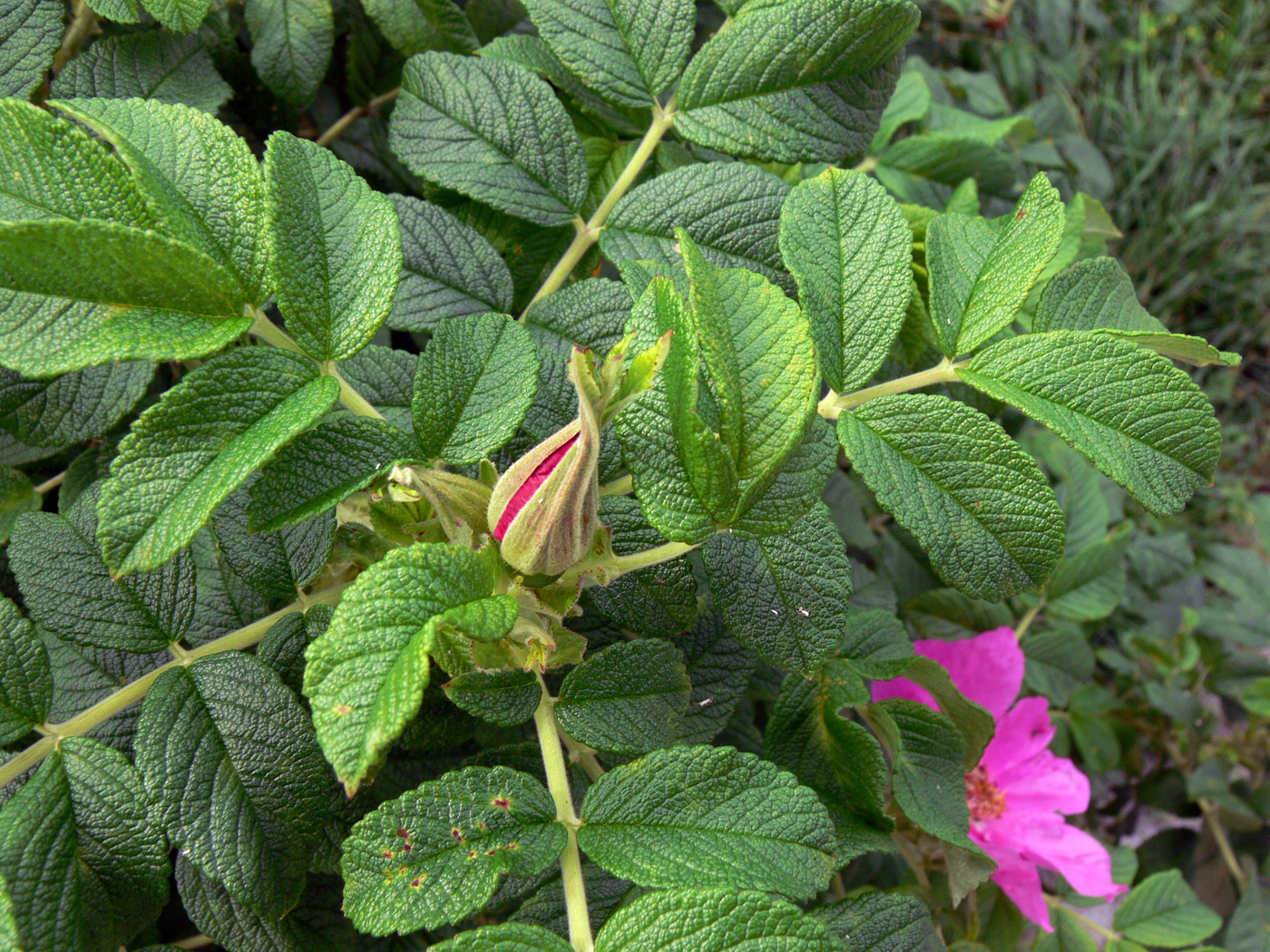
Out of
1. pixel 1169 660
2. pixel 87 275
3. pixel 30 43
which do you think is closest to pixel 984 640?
pixel 1169 660

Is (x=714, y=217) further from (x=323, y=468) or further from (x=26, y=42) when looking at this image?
(x=26, y=42)

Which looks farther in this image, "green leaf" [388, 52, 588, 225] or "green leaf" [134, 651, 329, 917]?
"green leaf" [388, 52, 588, 225]

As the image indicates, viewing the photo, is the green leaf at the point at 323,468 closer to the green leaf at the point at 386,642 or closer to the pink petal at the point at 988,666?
the green leaf at the point at 386,642

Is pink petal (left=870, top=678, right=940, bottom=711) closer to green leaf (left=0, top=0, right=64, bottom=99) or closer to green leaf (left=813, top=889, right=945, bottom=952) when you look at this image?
green leaf (left=813, top=889, right=945, bottom=952)

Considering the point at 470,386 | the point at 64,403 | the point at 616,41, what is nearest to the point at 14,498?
the point at 64,403

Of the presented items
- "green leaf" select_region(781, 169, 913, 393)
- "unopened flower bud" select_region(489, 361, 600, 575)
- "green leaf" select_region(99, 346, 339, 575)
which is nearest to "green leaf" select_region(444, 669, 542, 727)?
"unopened flower bud" select_region(489, 361, 600, 575)

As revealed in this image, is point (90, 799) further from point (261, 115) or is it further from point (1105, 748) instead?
point (1105, 748)
